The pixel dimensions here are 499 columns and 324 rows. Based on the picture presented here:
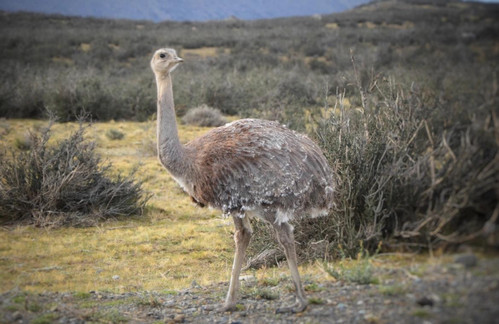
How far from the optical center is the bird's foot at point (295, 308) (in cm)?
467

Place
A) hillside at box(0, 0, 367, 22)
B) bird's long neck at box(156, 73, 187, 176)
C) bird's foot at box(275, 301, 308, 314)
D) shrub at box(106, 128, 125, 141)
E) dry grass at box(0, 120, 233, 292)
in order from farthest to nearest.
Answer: hillside at box(0, 0, 367, 22)
shrub at box(106, 128, 125, 141)
dry grass at box(0, 120, 233, 292)
bird's long neck at box(156, 73, 187, 176)
bird's foot at box(275, 301, 308, 314)

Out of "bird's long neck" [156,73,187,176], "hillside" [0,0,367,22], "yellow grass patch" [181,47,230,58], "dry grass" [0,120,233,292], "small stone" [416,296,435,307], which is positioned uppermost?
"hillside" [0,0,367,22]

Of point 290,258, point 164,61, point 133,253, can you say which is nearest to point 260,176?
point 290,258

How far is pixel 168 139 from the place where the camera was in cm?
514

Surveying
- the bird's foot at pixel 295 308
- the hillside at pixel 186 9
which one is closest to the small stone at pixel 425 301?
the bird's foot at pixel 295 308

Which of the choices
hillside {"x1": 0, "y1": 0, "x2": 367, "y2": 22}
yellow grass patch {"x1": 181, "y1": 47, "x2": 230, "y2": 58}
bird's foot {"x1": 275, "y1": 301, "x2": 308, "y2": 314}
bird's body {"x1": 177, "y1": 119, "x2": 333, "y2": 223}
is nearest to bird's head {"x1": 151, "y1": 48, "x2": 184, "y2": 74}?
bird's body {"x1": 177, "y1": 119, "x2": 333, "y2": 223}

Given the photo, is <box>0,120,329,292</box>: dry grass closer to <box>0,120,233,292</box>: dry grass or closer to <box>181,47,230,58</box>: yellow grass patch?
<box>0,120,233,292</box>: dry grass

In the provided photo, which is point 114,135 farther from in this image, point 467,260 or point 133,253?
point 467,260

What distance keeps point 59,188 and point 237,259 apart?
516cm

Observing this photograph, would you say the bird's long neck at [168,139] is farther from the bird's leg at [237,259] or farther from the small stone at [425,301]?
the small stone at [425,301]

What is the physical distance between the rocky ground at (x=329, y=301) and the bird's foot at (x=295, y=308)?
0.17 feet

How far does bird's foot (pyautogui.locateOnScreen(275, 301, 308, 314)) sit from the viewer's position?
467 cm

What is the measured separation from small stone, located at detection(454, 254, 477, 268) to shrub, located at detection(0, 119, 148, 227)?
7318 mm

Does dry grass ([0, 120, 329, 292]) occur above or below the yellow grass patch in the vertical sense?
below
